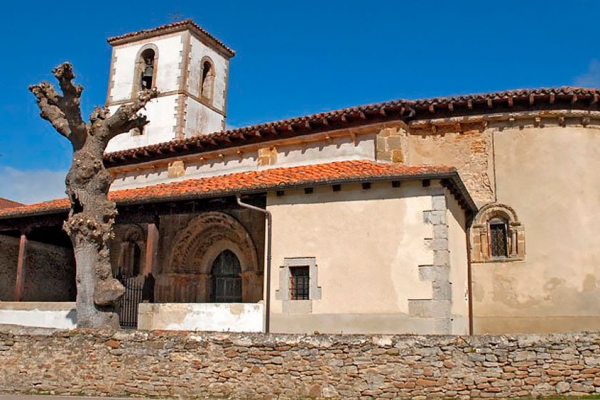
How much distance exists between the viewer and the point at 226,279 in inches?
611

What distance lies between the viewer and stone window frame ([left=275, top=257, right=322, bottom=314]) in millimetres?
11641

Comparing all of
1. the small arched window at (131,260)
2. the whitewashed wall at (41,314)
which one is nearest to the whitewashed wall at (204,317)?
the whitewashed wall at (41,314)

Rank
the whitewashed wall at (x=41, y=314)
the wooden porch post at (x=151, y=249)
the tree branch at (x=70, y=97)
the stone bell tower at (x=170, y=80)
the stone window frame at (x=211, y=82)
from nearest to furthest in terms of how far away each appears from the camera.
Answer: the tree branch at (x=70, y=97) < the wooden porch post at (x=151, y=249) < the whitewashed wall at (x=41, y=314) < the stone bell tower at (x=170, y=80) < the stone window frame at (x=211, y=82)

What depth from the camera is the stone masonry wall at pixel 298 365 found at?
298 inches

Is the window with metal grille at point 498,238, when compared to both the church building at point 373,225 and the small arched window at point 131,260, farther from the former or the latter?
the small arched window at point 131,260

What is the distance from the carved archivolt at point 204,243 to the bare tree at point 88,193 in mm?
3562

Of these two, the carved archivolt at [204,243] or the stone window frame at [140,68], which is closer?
the carved archivolt at [204,243]

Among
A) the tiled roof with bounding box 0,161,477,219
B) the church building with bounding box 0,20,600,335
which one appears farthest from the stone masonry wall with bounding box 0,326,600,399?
the tiled roof with bounding box 0,161,477,219

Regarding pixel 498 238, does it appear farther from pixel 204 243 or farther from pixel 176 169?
pixel 176 169

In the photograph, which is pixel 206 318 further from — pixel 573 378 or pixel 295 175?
pixel 573 378

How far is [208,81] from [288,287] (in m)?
13.6

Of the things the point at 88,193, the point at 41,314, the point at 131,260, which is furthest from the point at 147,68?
the point at 88,193

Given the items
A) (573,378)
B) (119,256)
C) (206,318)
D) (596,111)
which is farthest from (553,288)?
(119,256)

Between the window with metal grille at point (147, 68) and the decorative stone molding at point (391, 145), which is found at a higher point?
the window with metal grille at point (147, 68)
